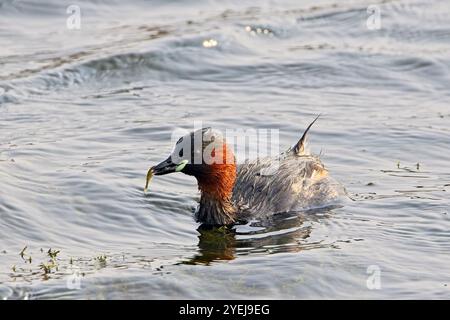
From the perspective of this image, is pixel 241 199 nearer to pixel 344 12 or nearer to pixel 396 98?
pixel 396 98

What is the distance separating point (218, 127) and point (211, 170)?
9.50ft

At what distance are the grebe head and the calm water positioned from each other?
302 mm

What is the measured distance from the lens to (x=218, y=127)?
13.5 meters

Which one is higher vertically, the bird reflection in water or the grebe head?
the grebe head

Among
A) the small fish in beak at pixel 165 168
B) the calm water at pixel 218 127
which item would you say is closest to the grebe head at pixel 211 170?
the small fish in beak at pixel 165 168

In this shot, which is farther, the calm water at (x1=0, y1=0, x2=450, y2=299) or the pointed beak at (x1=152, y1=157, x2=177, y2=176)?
the pointed beak at (x1=152, y1=157, x2=177, y2=176)

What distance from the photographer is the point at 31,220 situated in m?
10.2

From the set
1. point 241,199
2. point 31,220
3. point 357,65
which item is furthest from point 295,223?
point 357,65

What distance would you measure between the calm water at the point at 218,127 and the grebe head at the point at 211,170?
302 millimetres

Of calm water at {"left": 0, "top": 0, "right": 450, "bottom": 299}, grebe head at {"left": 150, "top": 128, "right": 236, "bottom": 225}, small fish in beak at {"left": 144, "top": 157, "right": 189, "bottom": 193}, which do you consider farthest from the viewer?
grebe head at {"left": 150, "top": 128, "right": 236, "bottom": 225}

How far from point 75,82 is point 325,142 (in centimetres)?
409

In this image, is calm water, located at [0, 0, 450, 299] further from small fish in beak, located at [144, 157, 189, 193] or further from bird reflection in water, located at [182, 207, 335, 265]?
small fish in beak, located at [144, 157, 189, 193]

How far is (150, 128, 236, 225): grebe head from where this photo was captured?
10.4 metres

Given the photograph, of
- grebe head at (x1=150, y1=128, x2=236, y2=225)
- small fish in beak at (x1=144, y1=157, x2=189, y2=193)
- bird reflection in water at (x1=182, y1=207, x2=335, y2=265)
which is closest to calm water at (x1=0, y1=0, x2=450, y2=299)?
bird reflection in water at (x1=182, y1=207, x2=335, y2=265)
